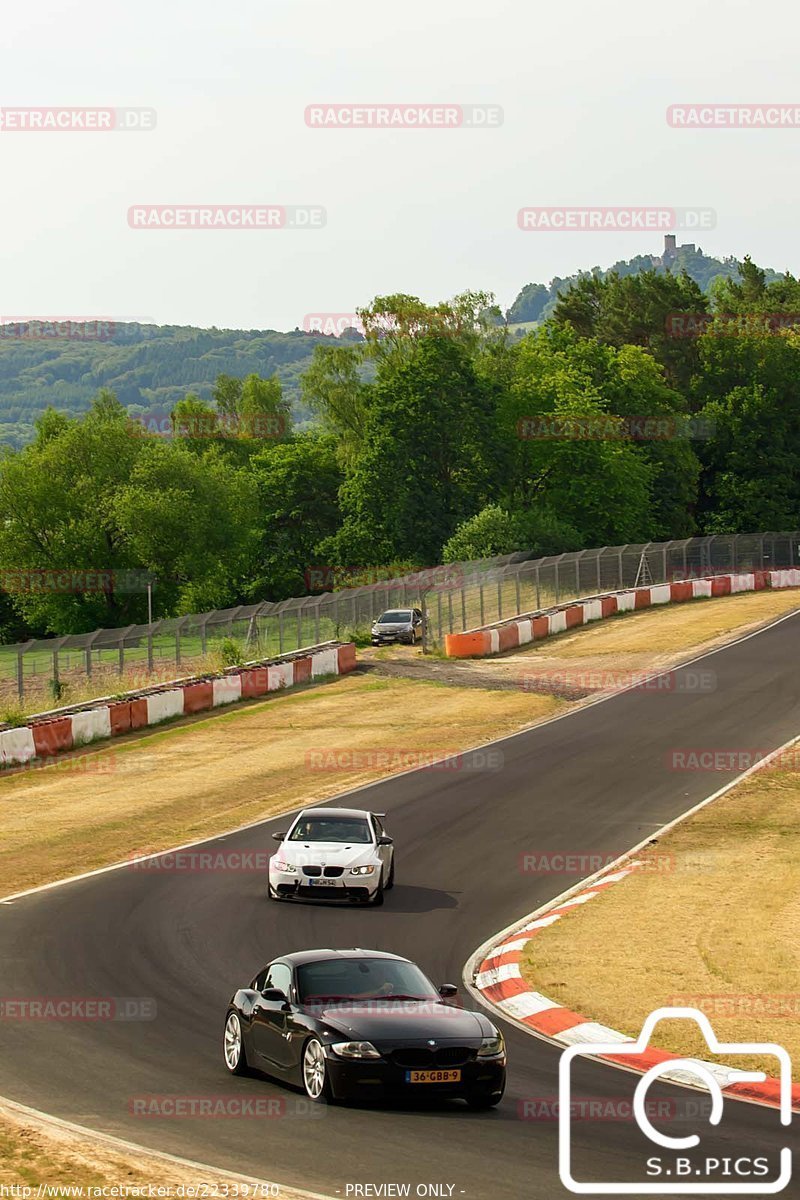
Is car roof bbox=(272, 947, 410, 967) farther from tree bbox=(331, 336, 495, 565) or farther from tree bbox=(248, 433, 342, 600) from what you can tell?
tree bbox=(248, 433, 342, 600)

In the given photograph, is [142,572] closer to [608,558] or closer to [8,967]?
[608,558]

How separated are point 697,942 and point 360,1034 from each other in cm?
860

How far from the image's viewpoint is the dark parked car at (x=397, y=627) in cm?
6034

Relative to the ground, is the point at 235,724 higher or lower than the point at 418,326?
lower

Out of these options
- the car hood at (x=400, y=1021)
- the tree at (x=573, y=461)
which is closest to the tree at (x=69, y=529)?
the tree at (x=573, y=461)

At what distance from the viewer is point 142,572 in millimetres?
87875

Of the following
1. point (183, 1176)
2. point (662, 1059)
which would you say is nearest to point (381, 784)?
point (662, 1059)

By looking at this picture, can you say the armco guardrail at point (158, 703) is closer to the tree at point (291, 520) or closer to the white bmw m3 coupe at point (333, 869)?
the white bmw m3 coupe at point (333, 869)

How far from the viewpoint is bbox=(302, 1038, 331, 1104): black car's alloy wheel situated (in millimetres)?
12789

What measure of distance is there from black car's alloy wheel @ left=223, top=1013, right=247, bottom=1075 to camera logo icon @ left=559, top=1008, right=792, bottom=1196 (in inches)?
113

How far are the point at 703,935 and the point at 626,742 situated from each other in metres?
17.1

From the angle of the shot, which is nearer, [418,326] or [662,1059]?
[662,1059]

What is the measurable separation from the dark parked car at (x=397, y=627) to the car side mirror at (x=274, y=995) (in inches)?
1821

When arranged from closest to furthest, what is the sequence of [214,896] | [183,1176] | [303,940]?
[183,1176]
[303,940]
[214,896]
